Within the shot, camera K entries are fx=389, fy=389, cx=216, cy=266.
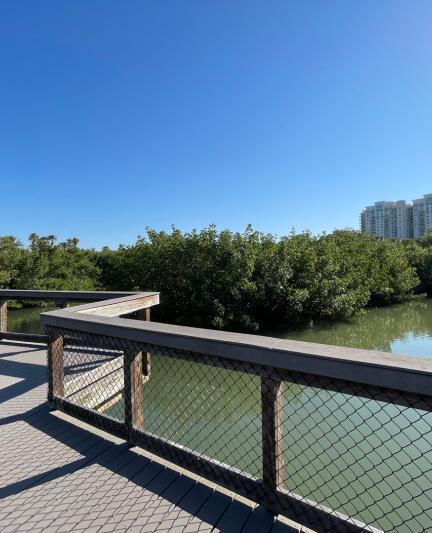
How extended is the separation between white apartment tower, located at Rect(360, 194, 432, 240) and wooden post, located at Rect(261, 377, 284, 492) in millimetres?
75093

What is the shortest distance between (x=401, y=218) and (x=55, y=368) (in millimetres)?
81138

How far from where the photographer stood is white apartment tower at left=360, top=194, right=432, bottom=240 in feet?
233

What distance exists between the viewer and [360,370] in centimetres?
140

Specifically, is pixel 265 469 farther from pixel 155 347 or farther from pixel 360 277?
pixel 360 277

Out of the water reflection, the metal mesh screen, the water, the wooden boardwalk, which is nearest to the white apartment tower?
the water reflection

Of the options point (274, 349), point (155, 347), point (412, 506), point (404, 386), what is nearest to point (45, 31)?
point (155, 347)

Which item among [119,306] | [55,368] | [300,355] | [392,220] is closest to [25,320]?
[119,306]

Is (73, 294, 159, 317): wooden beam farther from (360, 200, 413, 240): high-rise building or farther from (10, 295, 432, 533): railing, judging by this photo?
(360, 200, 413, 240): high-rise building

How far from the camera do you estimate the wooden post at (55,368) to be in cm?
Result: 308

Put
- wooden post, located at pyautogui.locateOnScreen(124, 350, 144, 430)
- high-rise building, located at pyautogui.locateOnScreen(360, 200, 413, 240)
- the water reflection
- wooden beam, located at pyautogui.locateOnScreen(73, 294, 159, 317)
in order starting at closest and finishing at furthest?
wooden post, located at pyautogui.locateOnScreen(124, 350, 144, 430) → wooden beam, located at pyautogui.locateOnScreen(73, 294, 159, 317) → the water reflection → high-rise building, located at pyautogui.locateOnScreen(360, 200, 413, 240)

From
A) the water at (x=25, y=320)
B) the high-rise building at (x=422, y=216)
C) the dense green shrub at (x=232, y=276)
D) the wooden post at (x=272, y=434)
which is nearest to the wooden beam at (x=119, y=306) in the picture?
the wooden post at (x=272, y=434)

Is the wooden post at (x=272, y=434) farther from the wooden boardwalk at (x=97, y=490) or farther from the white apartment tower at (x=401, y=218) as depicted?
the white apartment tower at (x=401, y=218)

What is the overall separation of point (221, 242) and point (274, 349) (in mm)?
11259

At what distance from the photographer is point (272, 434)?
5.80 feet
